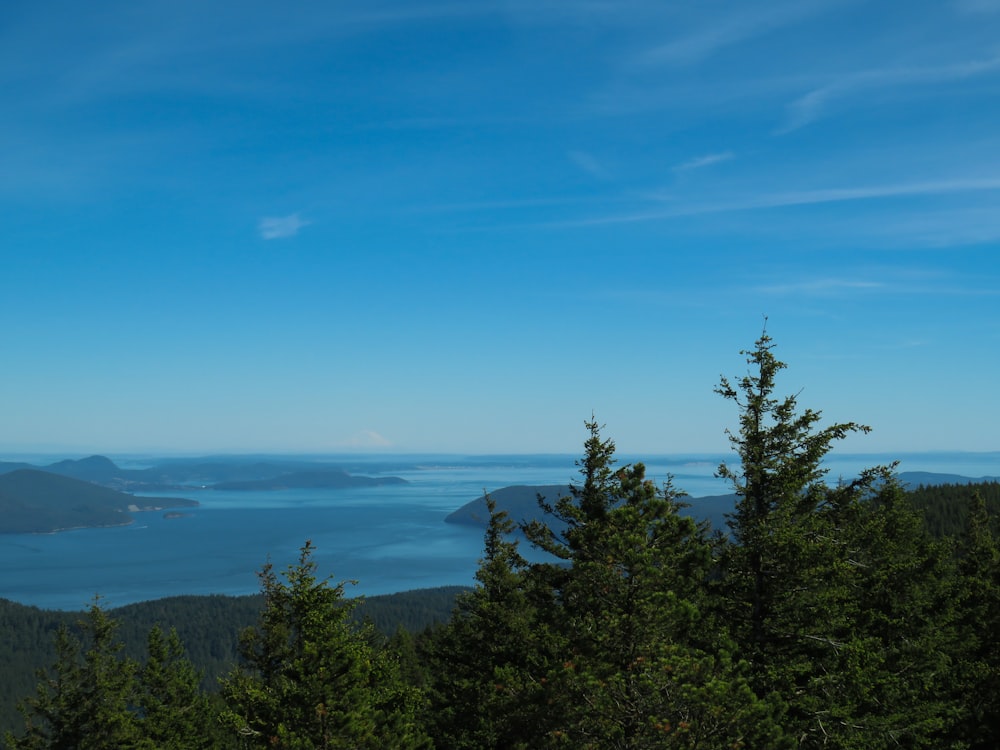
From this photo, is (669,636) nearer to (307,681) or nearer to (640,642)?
(640,642)

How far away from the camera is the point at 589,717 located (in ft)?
45.7

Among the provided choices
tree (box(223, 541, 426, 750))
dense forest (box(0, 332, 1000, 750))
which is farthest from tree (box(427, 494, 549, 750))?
tree (box(223, 541, 426, 750))

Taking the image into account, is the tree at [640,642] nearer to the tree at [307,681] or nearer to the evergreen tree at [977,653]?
the tree at [307,681]

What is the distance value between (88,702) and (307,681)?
2454 cm

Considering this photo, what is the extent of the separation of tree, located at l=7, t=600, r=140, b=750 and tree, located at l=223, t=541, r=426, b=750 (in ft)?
67.4

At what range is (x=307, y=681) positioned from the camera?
61.0 feet

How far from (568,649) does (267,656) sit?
886 cm

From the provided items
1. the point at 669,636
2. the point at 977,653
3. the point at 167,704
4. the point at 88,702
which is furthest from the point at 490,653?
the point at 167,704

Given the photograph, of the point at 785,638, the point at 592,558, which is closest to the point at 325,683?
the point at 592,558

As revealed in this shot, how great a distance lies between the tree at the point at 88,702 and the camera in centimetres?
3612

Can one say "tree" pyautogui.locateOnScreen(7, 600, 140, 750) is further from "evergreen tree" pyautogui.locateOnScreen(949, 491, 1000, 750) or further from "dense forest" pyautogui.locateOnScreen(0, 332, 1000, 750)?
"evergreen tree" pyautogui.locateOnScreen(949, 491, 1000, 750)

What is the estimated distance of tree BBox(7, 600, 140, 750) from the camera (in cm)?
3612

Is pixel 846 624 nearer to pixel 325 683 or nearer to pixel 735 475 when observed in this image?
pixel 735 475

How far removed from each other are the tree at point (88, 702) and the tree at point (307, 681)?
67.4ft
